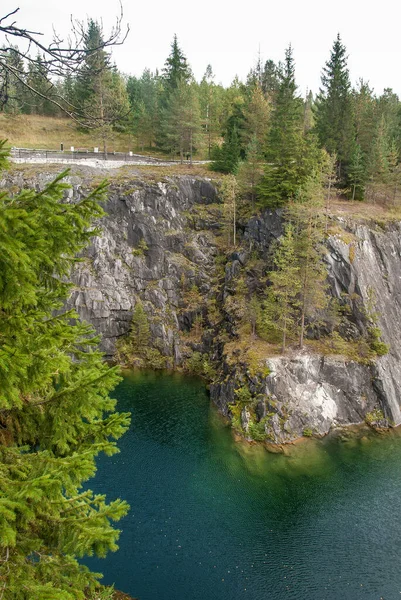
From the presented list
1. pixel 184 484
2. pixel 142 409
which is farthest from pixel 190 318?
pixel 184 484

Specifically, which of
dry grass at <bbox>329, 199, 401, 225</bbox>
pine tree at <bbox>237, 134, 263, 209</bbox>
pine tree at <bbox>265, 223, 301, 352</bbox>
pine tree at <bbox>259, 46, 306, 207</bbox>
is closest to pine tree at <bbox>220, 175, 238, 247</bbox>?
pine tree at <bbox>237, 134, 263, 209</bbox>

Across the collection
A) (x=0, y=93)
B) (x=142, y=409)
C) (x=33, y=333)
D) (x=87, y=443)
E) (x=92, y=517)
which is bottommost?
(x=142, y=409)

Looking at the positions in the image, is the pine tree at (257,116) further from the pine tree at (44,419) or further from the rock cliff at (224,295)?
the pine tree at (44,419)

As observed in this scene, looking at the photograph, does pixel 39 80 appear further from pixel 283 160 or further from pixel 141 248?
pixel 141 248

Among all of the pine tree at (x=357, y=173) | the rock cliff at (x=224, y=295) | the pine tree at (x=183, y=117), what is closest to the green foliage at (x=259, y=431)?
the rock cliff at (x=224, y=295)

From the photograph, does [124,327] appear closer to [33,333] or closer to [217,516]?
[217,516]

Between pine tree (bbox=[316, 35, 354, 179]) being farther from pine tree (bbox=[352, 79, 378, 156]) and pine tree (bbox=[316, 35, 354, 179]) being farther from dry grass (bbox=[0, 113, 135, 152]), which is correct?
dry grass (bbox=[0, 113, 135, 152])

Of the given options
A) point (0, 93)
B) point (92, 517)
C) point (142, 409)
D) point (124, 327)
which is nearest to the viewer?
point (0, 93)
